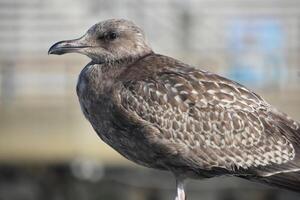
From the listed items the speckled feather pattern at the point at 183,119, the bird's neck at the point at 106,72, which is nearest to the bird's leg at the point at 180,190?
the speckled feather pattern at the point at 183,119

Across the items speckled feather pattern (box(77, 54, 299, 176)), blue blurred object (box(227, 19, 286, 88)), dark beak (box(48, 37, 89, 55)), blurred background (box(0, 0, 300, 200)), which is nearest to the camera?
speckled feather pattern (box(77, 54, 299, 176))

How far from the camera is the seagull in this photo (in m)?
6.00

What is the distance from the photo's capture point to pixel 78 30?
17547 millimetres

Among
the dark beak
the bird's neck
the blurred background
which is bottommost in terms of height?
the blurred background

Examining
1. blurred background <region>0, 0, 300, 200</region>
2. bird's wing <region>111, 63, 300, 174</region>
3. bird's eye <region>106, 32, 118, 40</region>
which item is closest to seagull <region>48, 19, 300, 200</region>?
bird's wing <region>111, 63, 300, 174</region>

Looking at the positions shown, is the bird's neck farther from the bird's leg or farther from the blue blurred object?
the blue blurred object

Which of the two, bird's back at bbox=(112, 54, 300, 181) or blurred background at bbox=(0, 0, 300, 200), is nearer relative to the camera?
bird's back at bbox=(112, 54, 300, 181)

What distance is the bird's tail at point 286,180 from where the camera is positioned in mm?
6090

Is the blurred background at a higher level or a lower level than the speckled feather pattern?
lower

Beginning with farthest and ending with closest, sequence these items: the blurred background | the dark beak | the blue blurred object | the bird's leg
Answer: the blue blurred object, the blurred background, the dark beak, the bird's leg

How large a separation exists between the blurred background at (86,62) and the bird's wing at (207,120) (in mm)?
6251

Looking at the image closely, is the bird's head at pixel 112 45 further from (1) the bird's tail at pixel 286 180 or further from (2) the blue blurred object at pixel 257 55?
(2) the blue blurred object at pixel 257 55

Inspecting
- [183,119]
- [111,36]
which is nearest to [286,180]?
[183,119]

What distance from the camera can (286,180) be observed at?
6.12 m
